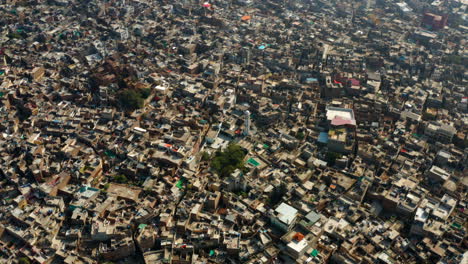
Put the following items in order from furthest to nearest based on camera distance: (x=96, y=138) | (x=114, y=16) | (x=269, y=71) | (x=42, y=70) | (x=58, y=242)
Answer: (x=114, y=16)
(x=269, y=71)
(x=42, y=70)
(x=96, y=138)
(x=58, y=242)

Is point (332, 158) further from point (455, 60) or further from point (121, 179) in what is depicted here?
point (455, 60)

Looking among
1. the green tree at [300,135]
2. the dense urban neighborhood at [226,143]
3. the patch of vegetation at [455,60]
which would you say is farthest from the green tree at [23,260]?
the patch of vegetation at [455,60]

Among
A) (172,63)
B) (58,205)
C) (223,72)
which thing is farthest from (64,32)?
(58,205)

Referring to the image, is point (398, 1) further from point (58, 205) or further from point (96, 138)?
point (58, 205)

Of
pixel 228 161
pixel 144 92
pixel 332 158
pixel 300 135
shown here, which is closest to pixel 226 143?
pixel 228 161

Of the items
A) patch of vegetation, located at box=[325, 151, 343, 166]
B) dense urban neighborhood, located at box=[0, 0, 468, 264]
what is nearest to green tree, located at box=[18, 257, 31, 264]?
dense urban neighborhood, located at box=[0, 0, 468, 264]

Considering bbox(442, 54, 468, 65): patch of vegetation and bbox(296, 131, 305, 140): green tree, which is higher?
bbox(442, 54, 468, 65): patch of vegetation

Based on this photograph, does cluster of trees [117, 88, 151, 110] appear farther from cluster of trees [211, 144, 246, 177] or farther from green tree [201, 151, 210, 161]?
cluster of trees [211, 144, 246, 177]
